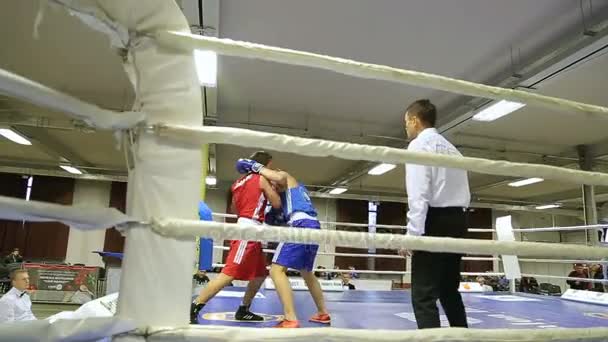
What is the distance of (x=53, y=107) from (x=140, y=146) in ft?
0.48

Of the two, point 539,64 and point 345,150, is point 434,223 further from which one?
point 539,64

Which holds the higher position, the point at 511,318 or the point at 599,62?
the point at 599,62

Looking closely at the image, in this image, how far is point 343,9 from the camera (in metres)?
4.38

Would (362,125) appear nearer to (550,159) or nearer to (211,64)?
(211,64)

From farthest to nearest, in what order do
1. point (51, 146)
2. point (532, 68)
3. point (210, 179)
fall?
point (210, 179)
point (51, 146)
point (532, 68)

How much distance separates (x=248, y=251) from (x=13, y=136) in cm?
894

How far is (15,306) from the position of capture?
4348 mm

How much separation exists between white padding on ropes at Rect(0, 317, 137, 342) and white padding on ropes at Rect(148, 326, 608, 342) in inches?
2.6

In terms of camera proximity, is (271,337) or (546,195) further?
(546,195)

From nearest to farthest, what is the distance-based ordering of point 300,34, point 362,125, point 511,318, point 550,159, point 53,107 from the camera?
point 53,107, point 511,318, point 300,34, point 362,125, point 550,159

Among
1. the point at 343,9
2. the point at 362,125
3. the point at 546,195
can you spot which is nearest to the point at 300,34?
the point at 343,9

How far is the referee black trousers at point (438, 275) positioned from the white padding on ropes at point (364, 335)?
671 millimetres

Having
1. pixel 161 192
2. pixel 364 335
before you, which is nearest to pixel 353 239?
pixel 364 335

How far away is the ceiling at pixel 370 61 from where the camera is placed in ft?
14.4
